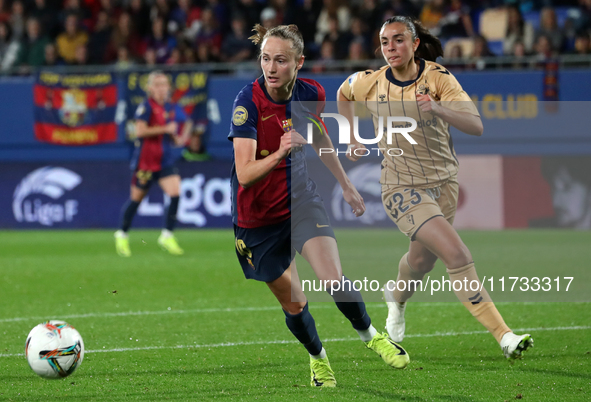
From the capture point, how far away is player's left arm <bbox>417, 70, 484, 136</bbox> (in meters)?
4.65

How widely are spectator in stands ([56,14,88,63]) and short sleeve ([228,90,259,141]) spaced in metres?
13.1

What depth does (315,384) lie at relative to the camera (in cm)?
438

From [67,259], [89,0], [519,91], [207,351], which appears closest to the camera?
[207,351]

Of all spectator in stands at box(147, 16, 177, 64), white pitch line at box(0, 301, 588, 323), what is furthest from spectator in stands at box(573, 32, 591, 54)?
white pitch line at box(0, 301, 588, 323)

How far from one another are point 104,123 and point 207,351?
36.4 ft

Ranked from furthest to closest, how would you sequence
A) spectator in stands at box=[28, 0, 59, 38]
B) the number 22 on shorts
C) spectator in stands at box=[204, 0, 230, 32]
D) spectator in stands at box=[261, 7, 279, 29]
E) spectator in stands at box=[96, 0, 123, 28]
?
1. spectator in stands at box=[96, 0, 123, 28]
2. spectator in stands at box=[28, 0, 59, 38]
3. spectator in stands at box=[204, 0, 230, 32]
4. spectator in stands at box=[261, 7, 279, 29]
5. the number 22 on shorts

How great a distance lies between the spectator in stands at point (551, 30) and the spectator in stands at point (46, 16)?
987 centimetres

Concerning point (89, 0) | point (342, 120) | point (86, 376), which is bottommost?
point (86, 376)

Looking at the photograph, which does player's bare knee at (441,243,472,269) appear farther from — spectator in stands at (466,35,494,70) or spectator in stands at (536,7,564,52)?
spectator in stands at (536,7,564,52)

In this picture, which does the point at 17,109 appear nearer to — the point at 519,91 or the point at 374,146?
the point at 519,91

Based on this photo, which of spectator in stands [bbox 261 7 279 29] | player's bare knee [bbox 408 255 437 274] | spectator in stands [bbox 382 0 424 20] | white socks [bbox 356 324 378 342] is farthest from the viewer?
spectator in stands [bbox 382 0 424 20]

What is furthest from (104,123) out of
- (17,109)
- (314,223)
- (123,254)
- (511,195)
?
(314,223)

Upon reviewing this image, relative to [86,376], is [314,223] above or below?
above

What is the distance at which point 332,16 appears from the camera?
15.7m
